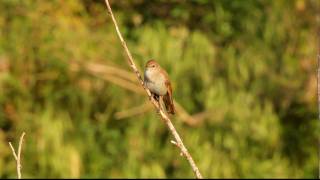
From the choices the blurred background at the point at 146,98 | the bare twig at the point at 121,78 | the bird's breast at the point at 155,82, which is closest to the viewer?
the bird's breast at the point at 155,82

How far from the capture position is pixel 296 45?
1280 cm

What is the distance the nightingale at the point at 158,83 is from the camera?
6.32 m

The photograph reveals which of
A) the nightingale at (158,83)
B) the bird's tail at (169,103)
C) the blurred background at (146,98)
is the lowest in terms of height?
the blurred background at (146,98)

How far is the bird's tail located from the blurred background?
15.1ft

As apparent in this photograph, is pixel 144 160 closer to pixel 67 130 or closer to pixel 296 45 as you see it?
pixel 67 130

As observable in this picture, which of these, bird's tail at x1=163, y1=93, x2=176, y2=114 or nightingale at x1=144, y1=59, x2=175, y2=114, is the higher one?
nightingale at x1=144, y1=59, x2=175, y2=114

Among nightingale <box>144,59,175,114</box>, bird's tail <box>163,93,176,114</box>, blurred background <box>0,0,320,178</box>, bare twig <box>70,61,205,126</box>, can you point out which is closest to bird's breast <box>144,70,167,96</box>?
nightingale <box>144,59,175,114</box>

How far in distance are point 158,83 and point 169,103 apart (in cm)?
19

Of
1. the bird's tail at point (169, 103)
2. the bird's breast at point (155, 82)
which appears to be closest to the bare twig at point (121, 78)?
the bird's tail at point (169, 103)

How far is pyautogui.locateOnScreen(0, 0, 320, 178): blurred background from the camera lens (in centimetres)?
1152

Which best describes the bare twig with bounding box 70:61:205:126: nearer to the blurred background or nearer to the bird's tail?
the blurred background

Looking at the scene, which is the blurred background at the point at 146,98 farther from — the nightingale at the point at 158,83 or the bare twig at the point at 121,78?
the nightingale at the point at 158,83

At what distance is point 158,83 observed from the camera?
6418mm

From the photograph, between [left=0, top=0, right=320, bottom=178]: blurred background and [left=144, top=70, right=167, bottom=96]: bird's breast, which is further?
[left=0, top=0, right=320, bottom=178]: blurred background
